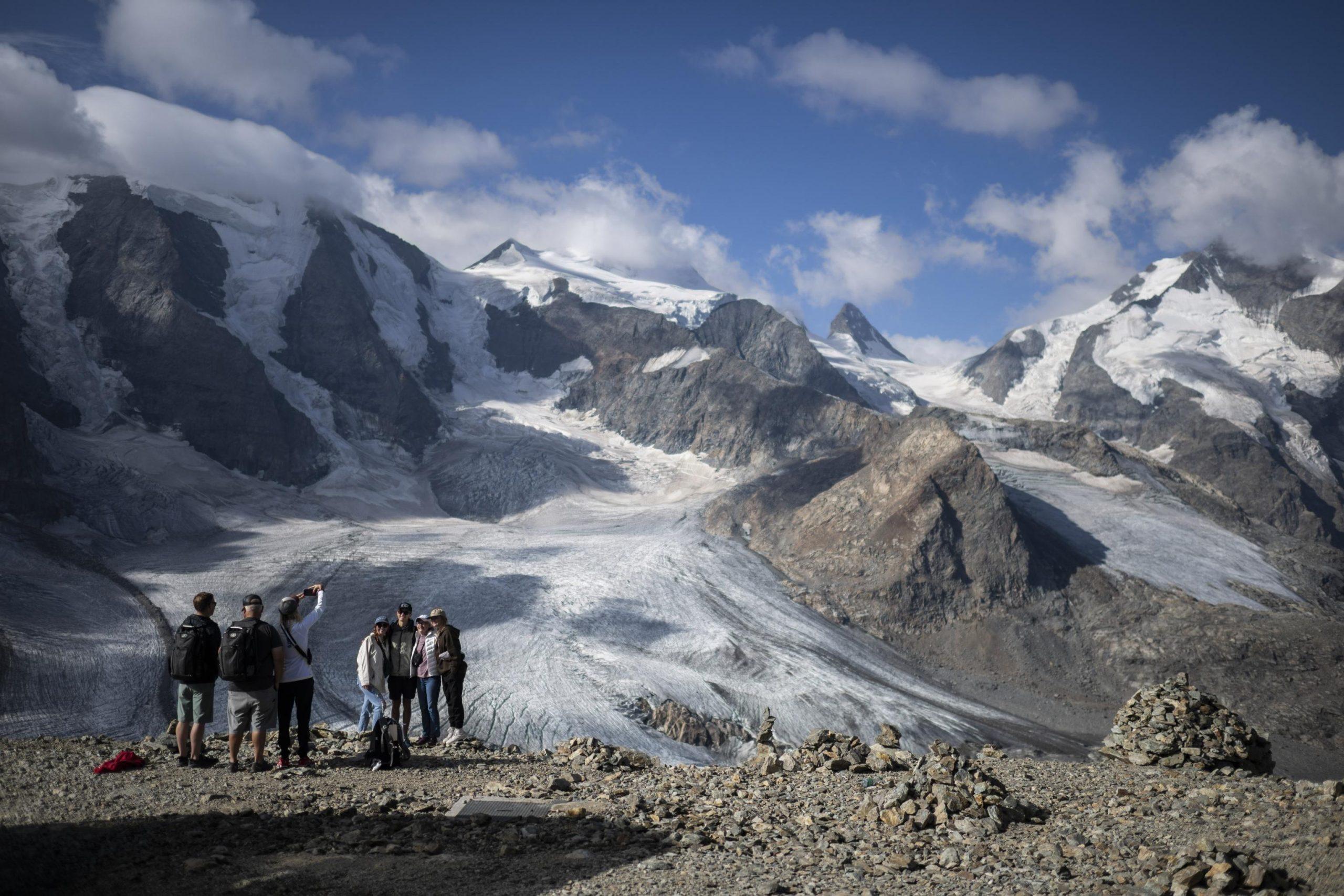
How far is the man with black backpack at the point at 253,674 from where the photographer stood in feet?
41.4

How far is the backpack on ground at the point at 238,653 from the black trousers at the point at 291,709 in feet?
3.39

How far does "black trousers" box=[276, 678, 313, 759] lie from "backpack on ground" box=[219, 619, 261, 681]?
1.03 m

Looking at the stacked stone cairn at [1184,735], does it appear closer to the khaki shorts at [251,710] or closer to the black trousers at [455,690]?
the black trousers at [455,690]

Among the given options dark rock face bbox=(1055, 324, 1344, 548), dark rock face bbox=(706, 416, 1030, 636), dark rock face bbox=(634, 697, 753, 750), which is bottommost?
dark rock face bbox=(634, 697, 753, 750)

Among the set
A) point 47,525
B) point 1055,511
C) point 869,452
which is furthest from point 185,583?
point 1055,511

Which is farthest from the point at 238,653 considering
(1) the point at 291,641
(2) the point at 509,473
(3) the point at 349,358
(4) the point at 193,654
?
(3) the point at 349,358

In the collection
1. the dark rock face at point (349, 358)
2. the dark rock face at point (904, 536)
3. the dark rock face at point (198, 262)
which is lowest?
the dark rock face at point (904, 536)

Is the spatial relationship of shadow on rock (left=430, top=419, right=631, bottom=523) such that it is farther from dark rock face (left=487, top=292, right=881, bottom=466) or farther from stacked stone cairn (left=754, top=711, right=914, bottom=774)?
stacked stone cairn (left=754, top=711, right=914, bottom=774)

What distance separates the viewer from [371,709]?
16.4 metres

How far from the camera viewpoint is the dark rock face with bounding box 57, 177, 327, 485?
124 meters

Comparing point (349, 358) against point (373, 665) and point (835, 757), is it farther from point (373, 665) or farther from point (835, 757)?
point (835, 757)

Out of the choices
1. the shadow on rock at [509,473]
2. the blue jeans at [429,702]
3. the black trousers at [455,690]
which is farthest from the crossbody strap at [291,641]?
the shadow on rock at [509,473]

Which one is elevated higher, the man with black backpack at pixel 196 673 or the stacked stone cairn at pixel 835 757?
the man with black backpack at pixel 196 673

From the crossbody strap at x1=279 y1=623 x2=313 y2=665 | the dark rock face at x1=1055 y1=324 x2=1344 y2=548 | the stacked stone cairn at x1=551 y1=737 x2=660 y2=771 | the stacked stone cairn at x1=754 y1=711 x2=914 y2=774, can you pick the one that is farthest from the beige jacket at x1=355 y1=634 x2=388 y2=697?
the dark rock face at x1=1055 y1=324 x2=1344 y2=548
